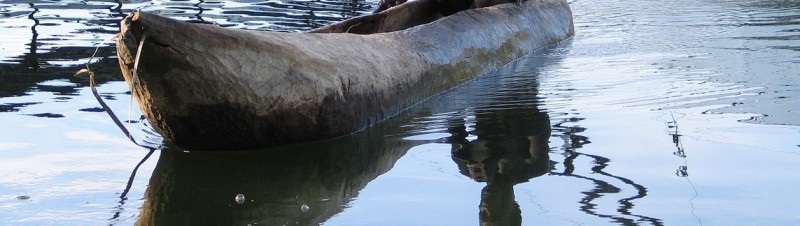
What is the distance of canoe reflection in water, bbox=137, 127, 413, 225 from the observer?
4.35 m

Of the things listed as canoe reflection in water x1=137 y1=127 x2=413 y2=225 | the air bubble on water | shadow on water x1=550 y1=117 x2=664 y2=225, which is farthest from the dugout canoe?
shadow on water x1=550 y1=117 x2=664 y2=225


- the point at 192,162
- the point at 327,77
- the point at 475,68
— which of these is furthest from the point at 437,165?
the point at 475,68

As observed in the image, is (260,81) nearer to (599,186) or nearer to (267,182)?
(267,182)

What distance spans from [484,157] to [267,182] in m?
1.01

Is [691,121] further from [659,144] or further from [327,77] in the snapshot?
[327,77]

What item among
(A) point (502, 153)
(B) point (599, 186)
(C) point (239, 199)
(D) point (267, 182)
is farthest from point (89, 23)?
(B) point (599, 186)

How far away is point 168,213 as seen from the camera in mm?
4367

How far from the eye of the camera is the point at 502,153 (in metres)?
5.50

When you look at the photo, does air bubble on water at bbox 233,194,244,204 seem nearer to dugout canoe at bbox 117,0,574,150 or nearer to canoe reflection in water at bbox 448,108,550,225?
dugout canoe at bbox 117,0,574,150

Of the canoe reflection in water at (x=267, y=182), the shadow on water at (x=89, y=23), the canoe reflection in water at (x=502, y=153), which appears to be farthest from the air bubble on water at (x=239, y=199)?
the shadow on water at (x=89, y=23)

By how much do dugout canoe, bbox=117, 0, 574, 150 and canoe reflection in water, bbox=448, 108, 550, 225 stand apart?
473 mm

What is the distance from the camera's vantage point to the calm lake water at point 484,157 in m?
4.33

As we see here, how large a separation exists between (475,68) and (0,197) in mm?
4066

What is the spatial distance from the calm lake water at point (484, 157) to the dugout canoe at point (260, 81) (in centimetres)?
10
